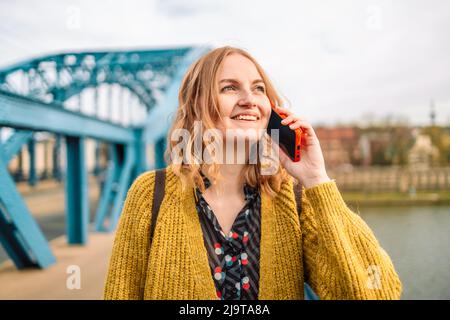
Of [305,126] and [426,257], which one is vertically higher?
[305,126]

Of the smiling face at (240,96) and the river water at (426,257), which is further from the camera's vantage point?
the river water at (426,257)

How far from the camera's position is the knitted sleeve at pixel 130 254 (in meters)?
1.32

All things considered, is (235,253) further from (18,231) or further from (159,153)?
(159,153)

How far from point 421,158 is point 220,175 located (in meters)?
12.0

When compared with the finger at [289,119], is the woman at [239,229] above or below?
below

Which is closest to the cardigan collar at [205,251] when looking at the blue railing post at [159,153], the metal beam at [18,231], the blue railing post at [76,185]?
the metal beam at [18,231]

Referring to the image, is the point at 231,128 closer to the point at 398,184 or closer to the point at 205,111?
the point at 205,111

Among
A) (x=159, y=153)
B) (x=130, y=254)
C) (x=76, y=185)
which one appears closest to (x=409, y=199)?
(x=159, y=153)

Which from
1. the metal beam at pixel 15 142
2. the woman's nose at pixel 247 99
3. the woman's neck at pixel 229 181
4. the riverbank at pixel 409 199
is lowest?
the riverbank at pixel 409 199

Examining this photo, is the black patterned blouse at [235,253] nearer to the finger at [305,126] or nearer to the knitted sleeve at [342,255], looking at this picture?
the knitted sleeve at [342,255]

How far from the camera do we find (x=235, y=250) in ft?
4.37

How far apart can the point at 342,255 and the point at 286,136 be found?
443 millimetres

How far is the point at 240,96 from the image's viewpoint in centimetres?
137

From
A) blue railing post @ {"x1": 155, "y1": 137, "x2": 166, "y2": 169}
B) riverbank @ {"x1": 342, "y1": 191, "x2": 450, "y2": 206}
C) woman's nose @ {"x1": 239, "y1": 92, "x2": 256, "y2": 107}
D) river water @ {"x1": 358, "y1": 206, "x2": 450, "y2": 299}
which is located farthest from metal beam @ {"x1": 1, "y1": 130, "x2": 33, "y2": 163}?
blue railing post @ {"x1": 155, "y1": 137, "x2": 166, "y2": 169}
